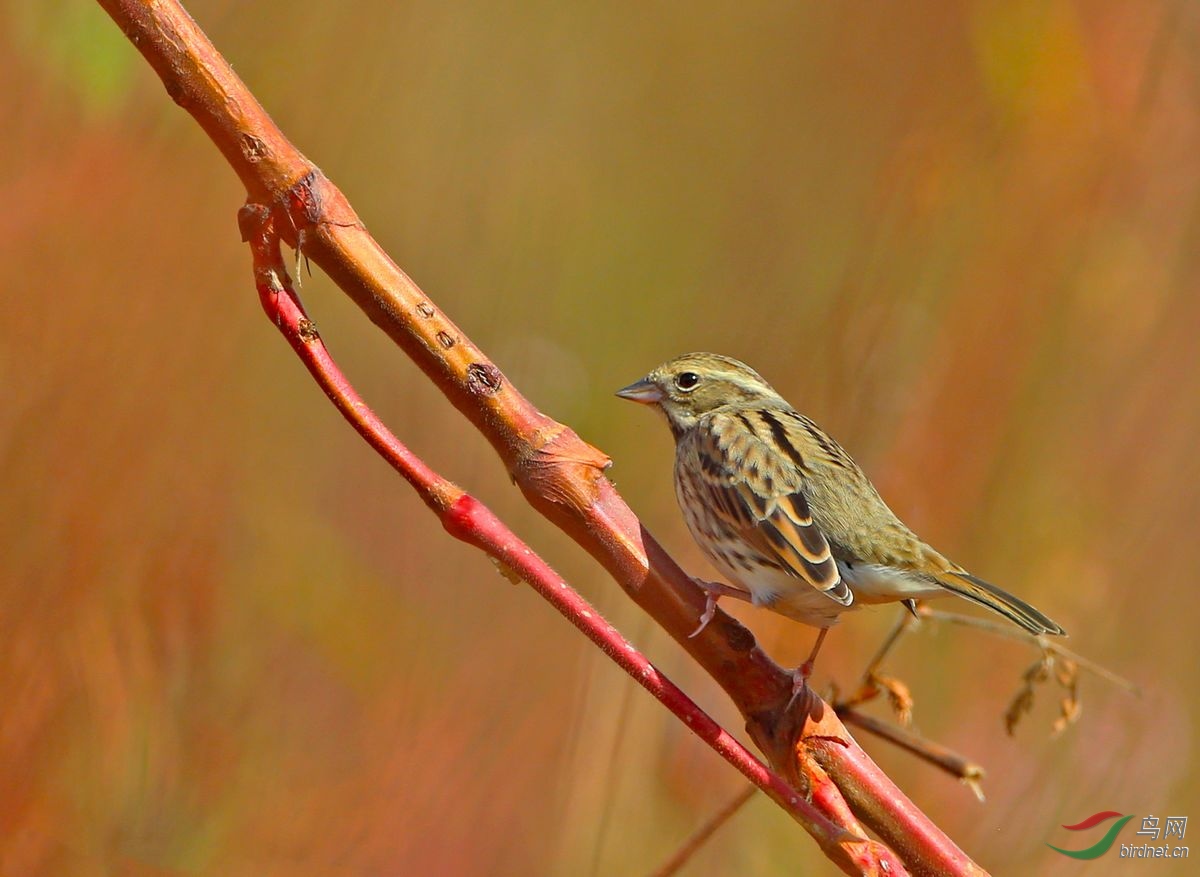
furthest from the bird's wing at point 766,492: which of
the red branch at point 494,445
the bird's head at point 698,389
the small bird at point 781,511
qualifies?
the red branch at point 494,445

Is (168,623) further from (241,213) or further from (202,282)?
(241,213)

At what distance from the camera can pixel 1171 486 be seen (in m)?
4.15

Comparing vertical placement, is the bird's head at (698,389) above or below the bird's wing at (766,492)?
above

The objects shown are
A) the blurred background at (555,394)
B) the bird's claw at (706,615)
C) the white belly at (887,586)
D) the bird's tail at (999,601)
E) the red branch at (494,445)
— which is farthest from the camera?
the white belly at (887,586)

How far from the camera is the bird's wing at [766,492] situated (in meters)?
2.78

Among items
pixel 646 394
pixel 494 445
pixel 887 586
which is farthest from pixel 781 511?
pixel 494 445

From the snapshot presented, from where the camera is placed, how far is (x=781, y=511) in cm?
297

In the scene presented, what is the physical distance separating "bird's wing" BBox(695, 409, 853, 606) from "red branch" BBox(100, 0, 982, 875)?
130cm

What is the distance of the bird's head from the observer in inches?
135

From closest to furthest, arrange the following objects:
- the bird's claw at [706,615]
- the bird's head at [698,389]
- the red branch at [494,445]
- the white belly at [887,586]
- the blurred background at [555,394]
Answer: the red branch at [494,445]
the bird's claw at [706,615]
the blurred background at [555,394]
the white belly at [887,586]
the bird's head at [698,389]

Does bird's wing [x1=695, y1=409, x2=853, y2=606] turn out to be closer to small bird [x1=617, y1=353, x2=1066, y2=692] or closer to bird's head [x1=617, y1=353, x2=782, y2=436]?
small bird [x1=617, y1=353, x2=1066, y2=692]

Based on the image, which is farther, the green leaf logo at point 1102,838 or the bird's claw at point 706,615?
the green leaf logo at point 1102,838

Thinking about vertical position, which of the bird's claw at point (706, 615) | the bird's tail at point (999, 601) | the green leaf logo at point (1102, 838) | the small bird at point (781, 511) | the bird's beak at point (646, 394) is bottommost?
the green leaf logo at point (1102, 838)

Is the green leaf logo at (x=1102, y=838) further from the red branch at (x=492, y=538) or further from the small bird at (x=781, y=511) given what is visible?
the red branch at (x=492, y=538)
